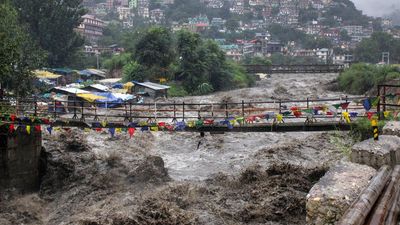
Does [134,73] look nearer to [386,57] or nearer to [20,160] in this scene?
[20,160]

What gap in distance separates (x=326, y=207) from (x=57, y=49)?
59924mm

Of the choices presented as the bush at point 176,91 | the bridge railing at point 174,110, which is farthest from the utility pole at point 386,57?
the bridge railing at point 174,110

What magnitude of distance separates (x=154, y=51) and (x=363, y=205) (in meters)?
50.2

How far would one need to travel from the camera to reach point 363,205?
547 centimetres

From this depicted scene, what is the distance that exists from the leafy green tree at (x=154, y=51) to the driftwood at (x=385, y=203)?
1916 inches

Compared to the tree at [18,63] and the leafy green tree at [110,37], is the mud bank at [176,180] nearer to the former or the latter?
the tree at [18,63]

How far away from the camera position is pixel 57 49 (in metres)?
62.3

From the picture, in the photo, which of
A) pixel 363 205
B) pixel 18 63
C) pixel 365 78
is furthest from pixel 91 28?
pixel 363 205

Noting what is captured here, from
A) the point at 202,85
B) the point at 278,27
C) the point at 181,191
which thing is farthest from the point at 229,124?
the point at 278,27

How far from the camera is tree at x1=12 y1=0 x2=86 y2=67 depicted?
5803 centimetres

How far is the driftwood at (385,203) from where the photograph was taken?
5281 mm

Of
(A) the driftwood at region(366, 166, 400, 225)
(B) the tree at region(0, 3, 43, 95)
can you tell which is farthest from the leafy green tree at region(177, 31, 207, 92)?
(A) the driftwood at region(366, 166, 400, 225)

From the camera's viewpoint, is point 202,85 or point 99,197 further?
point 202,85

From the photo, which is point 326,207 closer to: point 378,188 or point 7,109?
point 378,188
